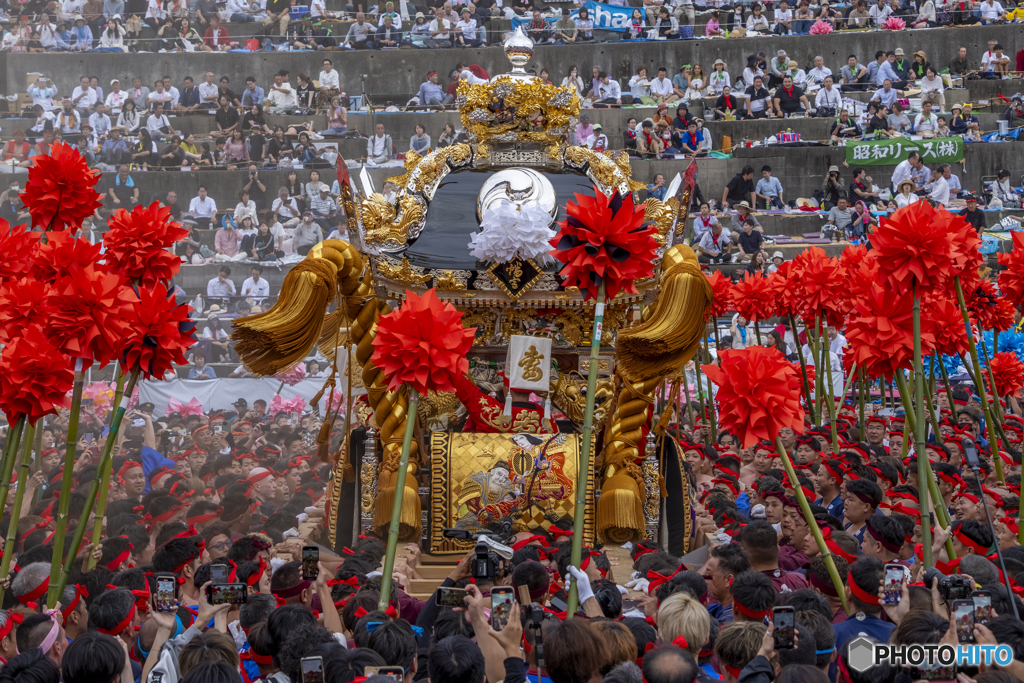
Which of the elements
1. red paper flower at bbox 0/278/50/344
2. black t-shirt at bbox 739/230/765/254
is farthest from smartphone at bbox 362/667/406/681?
black t-shirt at bbox 739/230/765/254

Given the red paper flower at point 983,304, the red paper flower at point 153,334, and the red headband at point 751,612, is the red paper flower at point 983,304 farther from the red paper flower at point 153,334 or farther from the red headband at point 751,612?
the red paper flower at point 153,334

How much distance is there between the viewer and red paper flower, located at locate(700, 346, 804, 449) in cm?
520

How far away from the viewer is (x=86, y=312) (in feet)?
17.6

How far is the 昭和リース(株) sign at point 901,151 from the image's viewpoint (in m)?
18.9

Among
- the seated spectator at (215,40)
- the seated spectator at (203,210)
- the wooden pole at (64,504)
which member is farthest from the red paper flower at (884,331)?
the seated spectator at (215,40)

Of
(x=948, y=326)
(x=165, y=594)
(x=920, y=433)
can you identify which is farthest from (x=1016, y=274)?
(x=165, y=594)

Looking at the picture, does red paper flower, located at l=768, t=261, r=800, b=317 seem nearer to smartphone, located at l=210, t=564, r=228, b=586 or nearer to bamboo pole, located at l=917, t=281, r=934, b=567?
bamboo pole, located at l=917, t=281, r=934, b=567

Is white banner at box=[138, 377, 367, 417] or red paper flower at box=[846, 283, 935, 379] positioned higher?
red paper flower at box=[846, 283, 935, 379]


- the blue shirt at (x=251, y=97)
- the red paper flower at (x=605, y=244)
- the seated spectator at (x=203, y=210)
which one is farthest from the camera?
the blue shirt at (x=251, y=97)

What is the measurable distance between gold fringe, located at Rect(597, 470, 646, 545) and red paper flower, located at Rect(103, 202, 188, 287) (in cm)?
324

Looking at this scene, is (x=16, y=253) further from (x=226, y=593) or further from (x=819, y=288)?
(x=819, y=288)

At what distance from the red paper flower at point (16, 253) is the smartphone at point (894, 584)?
5017mm

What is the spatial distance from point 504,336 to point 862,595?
11.8 ft

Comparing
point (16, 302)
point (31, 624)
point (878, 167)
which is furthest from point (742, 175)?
point (31, 624)
